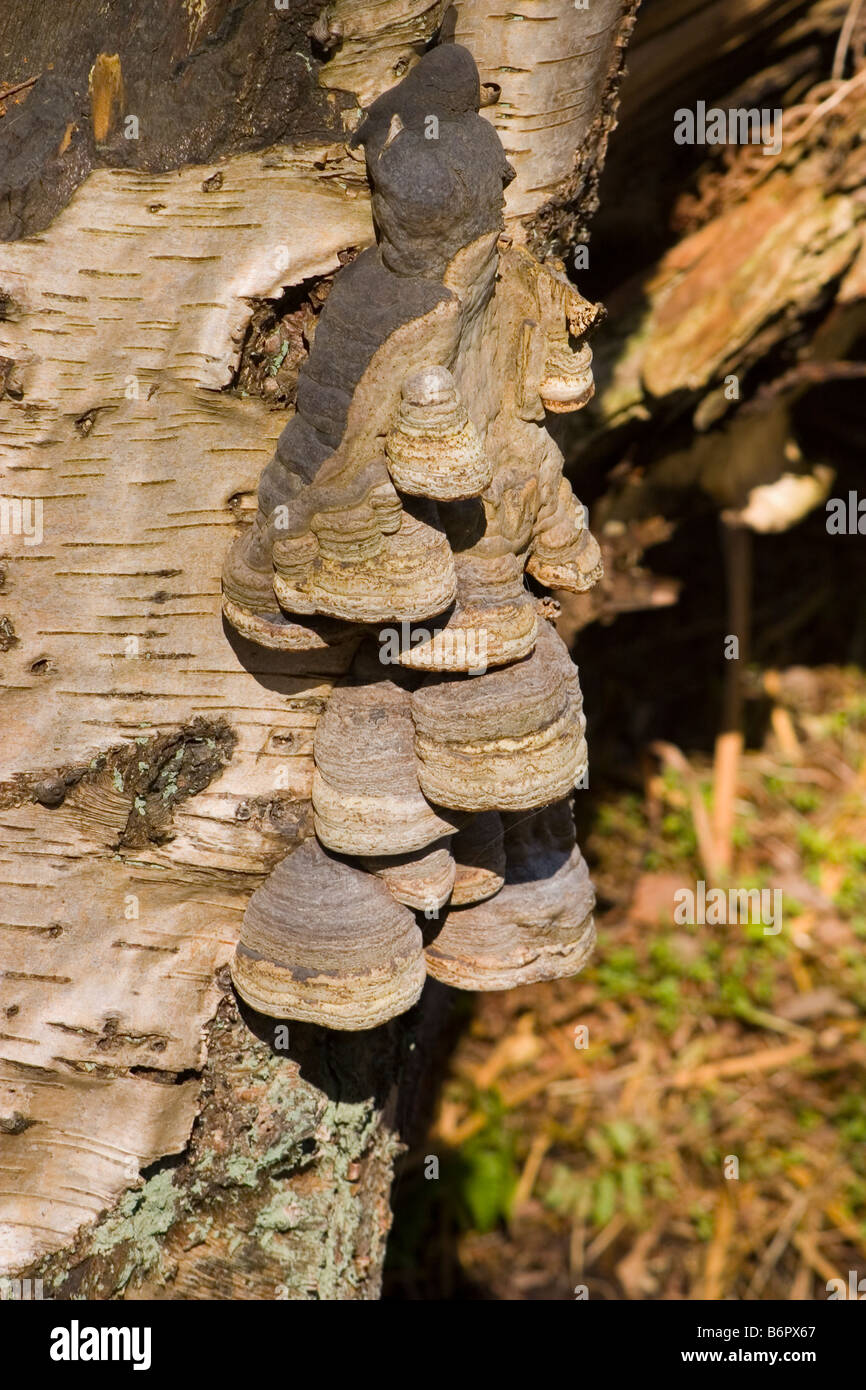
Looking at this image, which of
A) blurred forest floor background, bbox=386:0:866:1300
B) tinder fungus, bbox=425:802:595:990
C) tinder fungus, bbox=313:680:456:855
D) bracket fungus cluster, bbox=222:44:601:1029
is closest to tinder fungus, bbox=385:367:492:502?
bracket fungus cluster, bbox=222:44:601:1029

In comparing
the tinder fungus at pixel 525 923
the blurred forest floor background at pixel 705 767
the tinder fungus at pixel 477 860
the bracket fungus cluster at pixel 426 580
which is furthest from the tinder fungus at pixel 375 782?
the blurred forest floor background at pixel 705 767

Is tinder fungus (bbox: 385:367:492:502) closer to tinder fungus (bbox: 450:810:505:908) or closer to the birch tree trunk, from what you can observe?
the birch tree trunk

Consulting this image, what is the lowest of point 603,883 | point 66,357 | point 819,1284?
point 819,1284

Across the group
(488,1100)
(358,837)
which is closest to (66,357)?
(358,837)

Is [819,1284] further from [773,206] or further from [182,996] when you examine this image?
[773,206]

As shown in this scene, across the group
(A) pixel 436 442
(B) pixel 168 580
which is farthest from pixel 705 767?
(A) pixel 436 442
